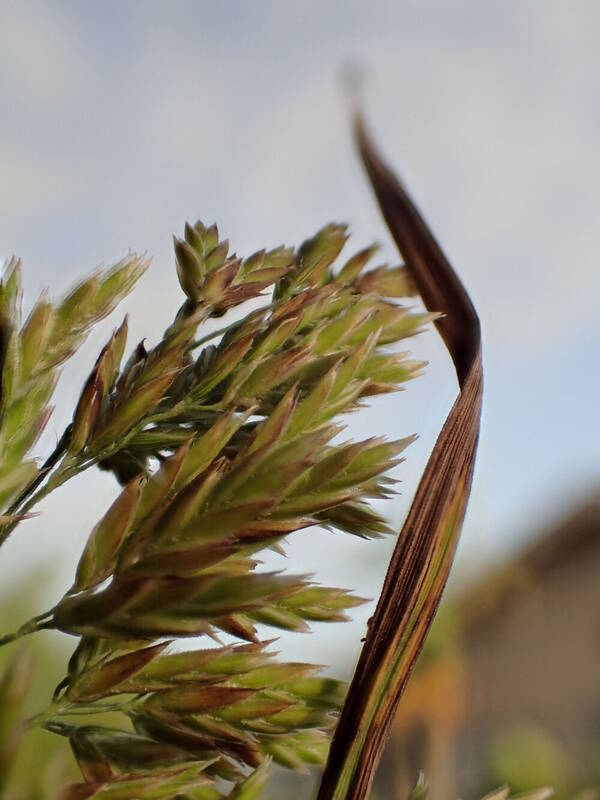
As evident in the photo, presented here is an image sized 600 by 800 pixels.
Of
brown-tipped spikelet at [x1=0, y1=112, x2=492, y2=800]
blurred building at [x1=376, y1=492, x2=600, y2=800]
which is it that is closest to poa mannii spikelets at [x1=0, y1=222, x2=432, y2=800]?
brown-tipped spikelet at [x1=0, y1=112, x2=492, y2=800]

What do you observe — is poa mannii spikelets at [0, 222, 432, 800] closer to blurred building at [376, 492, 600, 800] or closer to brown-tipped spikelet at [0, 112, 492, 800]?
brown-tipped spikelet at [0, 112, 492, 800]

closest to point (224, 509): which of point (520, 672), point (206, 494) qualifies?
point (206, 494)

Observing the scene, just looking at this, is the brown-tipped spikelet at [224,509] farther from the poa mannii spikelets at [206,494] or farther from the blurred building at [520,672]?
the blurred building at [520,672]

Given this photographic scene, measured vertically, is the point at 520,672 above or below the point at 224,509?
below

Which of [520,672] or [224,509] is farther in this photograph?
[520,672]

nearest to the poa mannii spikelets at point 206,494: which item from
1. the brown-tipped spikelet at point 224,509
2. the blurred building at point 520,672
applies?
the brown-tipped spikelet at point 224,509

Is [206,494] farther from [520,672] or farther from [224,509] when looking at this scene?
[520,672]

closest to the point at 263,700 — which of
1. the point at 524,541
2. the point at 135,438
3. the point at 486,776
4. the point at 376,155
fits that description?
the point at 135,438
